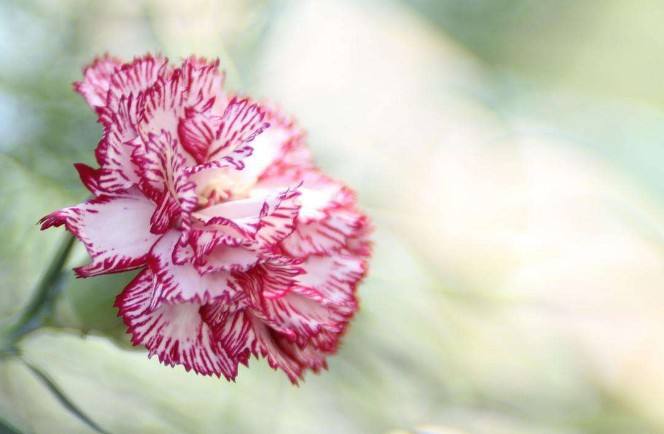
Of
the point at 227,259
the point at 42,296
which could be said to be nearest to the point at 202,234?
the point at 227,259

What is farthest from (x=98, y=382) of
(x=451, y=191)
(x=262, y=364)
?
(x=451, y=191)

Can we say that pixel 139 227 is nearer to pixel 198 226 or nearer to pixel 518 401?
pixel 198 226

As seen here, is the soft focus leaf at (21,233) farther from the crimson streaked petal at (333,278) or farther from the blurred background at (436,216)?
the crimson streaked petal at (333,278)

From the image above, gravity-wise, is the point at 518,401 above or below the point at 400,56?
below

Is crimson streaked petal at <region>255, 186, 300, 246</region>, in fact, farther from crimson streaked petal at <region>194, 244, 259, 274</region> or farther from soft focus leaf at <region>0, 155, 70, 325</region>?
soft focus leaf at <region>0, 155, 70, 325</region>

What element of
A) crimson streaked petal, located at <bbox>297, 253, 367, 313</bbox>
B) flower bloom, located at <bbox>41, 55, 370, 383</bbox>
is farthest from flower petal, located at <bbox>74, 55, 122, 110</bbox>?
crimson streaked petal, located at <bbox>297, 253, 367, 313</bbox>

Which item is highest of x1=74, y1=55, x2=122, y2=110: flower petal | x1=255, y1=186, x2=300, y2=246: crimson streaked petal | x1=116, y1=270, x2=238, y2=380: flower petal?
x1=74, y1=55, x2=122, y2=110: flower petal

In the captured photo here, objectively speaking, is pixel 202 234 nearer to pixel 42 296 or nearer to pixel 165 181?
pixel 165 181
